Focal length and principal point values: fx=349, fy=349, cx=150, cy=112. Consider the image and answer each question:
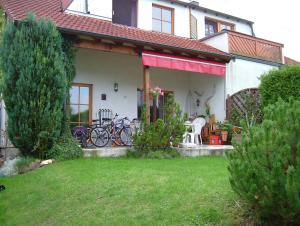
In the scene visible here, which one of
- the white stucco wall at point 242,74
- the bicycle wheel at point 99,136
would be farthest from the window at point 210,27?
the bicycle wheel at point 99,136

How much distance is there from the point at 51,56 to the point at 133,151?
10.5ft

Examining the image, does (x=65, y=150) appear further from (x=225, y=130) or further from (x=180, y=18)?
(x=180, y=18)

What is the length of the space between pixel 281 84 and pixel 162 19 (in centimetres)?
619

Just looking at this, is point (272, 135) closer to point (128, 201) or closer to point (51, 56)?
point (128, 201)

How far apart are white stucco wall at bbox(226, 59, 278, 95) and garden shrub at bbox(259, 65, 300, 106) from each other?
2536 mm

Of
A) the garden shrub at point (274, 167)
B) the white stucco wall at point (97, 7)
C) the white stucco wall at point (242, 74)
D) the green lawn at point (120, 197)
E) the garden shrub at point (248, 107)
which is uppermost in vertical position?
the white stucco wall at point (97, 7)

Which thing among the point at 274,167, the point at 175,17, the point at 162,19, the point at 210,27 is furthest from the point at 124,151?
the point at 210,27

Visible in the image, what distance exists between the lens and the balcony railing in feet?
43.6

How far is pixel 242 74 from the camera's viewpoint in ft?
44.2

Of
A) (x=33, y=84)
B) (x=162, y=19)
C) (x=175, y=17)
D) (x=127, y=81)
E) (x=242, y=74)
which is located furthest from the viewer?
(x=175, y=17)

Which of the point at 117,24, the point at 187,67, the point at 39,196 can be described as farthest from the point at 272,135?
the point at 117,24

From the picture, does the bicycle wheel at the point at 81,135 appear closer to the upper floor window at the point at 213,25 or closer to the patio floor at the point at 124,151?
the patio floor at the point at 124,151

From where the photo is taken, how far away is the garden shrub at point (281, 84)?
392 inches

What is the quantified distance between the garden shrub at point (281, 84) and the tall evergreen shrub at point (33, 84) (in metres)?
5.91
